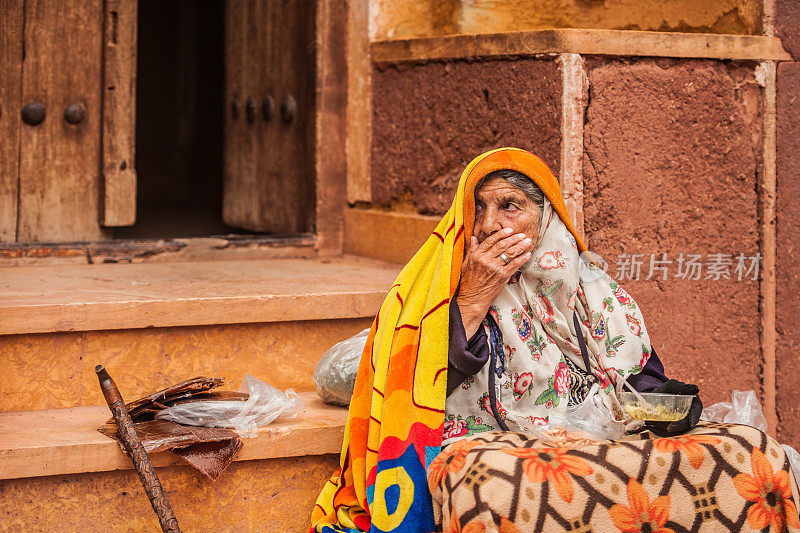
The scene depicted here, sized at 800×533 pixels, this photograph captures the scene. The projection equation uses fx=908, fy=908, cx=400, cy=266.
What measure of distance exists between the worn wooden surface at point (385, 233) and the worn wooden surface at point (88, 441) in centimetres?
113

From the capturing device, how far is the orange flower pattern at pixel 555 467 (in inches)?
82.3

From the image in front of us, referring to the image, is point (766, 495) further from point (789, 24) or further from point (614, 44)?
point (789, 24)

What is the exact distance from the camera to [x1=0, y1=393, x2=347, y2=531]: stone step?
2520 mm

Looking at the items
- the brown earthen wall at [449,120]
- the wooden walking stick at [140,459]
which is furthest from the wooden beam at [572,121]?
the wooden walking stick at [140,459]

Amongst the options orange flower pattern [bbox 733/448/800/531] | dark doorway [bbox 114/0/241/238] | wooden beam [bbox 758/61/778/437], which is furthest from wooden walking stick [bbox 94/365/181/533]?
dark doorway [bbox 114/0/241/238]

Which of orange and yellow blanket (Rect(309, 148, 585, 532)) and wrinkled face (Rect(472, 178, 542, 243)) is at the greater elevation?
wrinkled face (Rect(472, 178, 542, 243))

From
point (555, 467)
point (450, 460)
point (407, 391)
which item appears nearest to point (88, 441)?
point (407, 391)

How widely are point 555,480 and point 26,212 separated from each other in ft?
9.60

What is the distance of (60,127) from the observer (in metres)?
4.09

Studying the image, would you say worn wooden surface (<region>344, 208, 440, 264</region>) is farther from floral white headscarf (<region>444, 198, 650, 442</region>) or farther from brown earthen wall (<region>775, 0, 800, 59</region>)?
brown earthen wall (<region>775, 0, 800, 59</region>)

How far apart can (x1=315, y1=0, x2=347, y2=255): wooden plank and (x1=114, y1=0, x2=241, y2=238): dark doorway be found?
3256 mm

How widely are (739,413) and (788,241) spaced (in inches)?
33.9

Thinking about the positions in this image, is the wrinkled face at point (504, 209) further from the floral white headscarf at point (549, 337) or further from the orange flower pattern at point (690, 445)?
the orange flower pattern at point (690, 445)

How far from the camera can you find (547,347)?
2.53 metres
